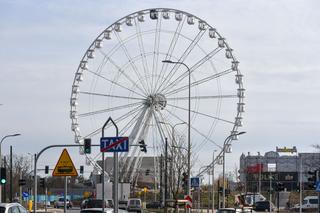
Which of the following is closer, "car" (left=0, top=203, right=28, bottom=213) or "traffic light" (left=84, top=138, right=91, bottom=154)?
"car" (left=0, top=203, right=28, bottom=213)

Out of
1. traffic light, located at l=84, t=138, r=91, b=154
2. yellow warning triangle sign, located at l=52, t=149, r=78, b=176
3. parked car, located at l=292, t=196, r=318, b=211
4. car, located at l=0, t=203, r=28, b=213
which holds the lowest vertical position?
parked car, located at l=292, t=196, r=318, b=211

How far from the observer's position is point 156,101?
2601 inches

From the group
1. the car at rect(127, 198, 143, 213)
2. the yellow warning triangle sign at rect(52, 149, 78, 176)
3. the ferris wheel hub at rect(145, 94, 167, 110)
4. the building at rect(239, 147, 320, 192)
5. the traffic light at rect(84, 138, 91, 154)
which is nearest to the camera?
the yellow warning triangle sign at rect(52, 149, 78, 176)

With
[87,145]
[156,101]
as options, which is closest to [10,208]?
[87,145]

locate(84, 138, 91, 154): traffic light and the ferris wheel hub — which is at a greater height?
the ferris wheel hub

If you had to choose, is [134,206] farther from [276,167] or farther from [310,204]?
[276,167]

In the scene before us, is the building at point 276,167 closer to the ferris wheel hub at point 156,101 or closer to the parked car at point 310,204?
the parked car at point 310,204

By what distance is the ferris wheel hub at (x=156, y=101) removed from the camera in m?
65.9

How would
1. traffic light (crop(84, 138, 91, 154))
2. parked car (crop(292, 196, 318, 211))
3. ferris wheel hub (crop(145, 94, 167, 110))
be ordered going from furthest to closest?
parked car (crop(292, 196, 318, 211))
ferris wheel hub (crop(145, 94, 167, 110))
traffic light (crop(84, 138, 91, 154))

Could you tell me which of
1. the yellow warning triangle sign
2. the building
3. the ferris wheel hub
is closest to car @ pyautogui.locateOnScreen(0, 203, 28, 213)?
the yellow warning triangle sign

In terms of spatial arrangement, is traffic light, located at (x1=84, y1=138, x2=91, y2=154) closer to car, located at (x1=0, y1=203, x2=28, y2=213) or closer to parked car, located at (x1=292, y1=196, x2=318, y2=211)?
car, located at (x1=0, y1=203, x2=28, y2=213)

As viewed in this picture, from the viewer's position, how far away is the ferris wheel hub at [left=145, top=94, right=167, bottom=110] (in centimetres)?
6594

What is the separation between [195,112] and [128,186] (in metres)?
19.7

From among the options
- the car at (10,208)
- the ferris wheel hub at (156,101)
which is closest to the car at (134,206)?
the ferris wheel hub at (156,101)
